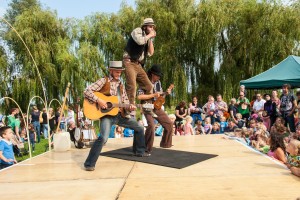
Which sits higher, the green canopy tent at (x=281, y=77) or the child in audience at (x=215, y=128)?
the green canopy tent at (x=281, y=77)

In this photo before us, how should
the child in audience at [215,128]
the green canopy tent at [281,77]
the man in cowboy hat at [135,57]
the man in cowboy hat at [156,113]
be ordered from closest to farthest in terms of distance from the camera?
1. the man in cowboy hat at [135,57]
2. the man in cowboy hat at [156,113]
3. the green canopy tent at [281,77]
4. the child in audience at [215,128]

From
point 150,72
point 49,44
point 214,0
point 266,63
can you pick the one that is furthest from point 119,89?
point 49,44

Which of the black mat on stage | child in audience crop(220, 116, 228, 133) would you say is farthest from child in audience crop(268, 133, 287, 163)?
child in audience crop(220, 116, 228, 133)

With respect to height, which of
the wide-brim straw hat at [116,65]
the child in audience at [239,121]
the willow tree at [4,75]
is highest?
the willow tree at [4,75]

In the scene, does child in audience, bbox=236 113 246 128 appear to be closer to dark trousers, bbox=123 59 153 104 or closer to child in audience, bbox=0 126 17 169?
dark trousers, bbox=123 59 153 104

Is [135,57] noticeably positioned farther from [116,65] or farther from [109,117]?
[109,117]

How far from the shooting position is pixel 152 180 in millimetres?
3549

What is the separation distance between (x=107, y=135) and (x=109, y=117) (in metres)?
0.30

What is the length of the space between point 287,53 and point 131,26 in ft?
27.2

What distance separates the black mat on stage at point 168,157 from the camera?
4.36 m

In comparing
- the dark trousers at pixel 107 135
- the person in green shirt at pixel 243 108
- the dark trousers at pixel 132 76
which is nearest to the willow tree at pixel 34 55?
the person in green shirt at pixel 243 108

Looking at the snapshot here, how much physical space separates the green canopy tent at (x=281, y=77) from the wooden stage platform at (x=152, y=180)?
5.95 metres

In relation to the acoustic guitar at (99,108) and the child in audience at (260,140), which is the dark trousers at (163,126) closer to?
the acoustic guitar at (99,108)

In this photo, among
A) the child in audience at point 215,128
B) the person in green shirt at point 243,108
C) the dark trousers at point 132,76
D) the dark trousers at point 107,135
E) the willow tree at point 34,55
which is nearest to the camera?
the dark trousers at point 107,135
